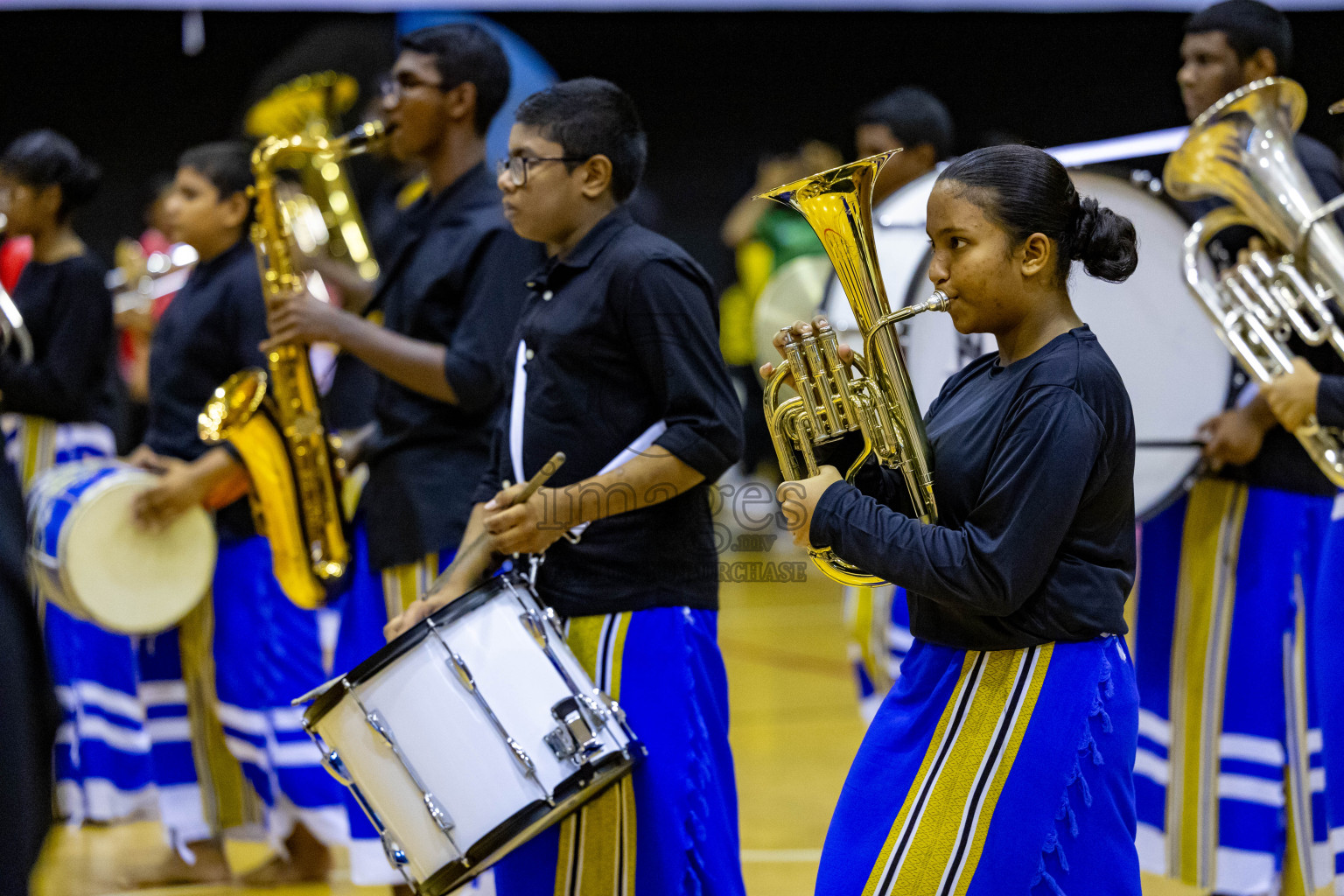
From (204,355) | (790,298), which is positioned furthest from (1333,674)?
(790,298)

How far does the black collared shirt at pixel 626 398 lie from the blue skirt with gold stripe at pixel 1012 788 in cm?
73

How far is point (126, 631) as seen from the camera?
408cm

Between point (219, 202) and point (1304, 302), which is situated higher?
point (219, 202)

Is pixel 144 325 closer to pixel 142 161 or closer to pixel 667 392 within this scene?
pixel 142 161

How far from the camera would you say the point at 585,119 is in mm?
2760

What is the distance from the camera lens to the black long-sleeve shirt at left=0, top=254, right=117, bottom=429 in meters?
4.79

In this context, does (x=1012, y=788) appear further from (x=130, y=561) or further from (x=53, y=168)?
(x=53, y=168)

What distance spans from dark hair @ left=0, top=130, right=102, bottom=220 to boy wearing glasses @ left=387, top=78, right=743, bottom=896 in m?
2.95

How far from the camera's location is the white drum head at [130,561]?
3996mm

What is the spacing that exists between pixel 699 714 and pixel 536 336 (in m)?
0.81

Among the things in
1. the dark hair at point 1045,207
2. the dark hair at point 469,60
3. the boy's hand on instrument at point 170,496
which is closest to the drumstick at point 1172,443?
the dark hair at point 1045,207

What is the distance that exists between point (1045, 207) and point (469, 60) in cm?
187

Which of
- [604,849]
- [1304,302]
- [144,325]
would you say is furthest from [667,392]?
[144,325]

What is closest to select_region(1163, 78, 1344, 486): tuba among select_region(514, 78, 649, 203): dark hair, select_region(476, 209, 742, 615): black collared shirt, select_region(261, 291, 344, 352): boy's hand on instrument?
select_region(476, 209, 742, 615): black collared shirt
